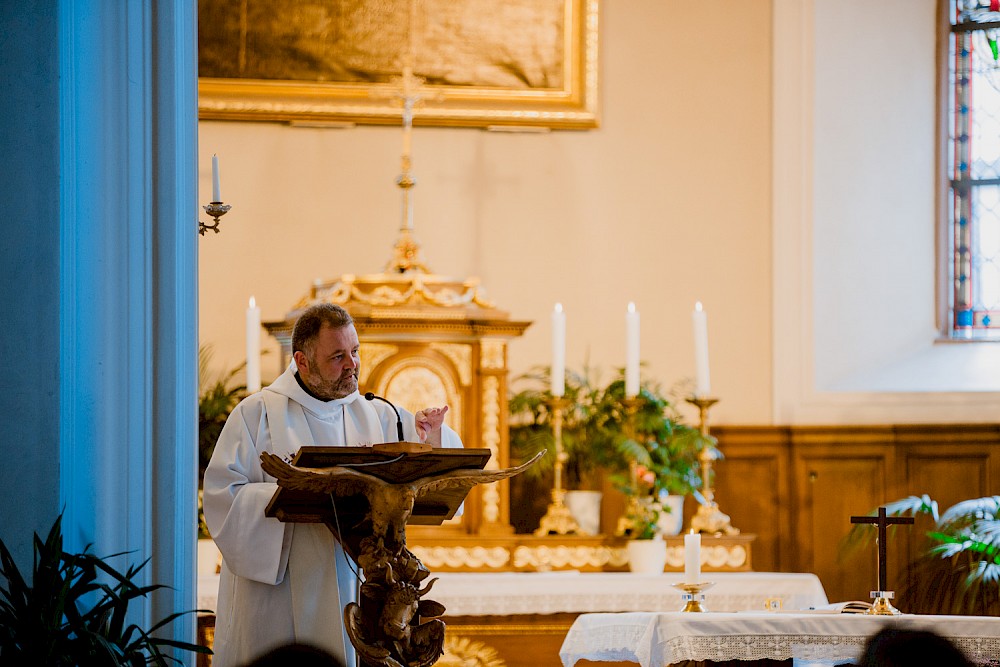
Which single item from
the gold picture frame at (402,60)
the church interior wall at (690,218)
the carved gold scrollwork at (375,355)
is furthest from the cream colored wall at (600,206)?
the carved gold scrollwork at (375,355)

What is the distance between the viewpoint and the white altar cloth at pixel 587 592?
688cm

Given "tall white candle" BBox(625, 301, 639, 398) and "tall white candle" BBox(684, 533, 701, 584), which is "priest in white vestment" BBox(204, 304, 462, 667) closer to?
"tall white candle" BBox(684, 533, 701, 584)

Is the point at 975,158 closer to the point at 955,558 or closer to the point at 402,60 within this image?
the point at 955,558

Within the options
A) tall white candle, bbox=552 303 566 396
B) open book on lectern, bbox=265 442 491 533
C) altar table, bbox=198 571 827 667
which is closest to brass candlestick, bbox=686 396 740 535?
altar table, bbox=198 571 827 667

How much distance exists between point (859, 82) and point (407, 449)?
6.43m

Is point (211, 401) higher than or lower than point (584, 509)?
higher

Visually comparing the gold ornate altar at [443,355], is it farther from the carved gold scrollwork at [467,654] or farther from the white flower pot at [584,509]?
the carved gold scrollwork at [467,654]

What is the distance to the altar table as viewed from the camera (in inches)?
271

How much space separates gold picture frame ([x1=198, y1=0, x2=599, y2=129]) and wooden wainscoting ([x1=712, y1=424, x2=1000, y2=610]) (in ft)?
8.38

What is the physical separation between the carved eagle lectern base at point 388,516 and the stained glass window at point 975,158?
21.1 feet

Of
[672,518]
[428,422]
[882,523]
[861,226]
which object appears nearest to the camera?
[428,422]

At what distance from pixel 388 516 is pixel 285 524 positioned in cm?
69

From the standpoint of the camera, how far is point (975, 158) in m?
9.60

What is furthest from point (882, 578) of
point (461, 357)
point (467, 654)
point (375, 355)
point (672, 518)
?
point (375, 355)
